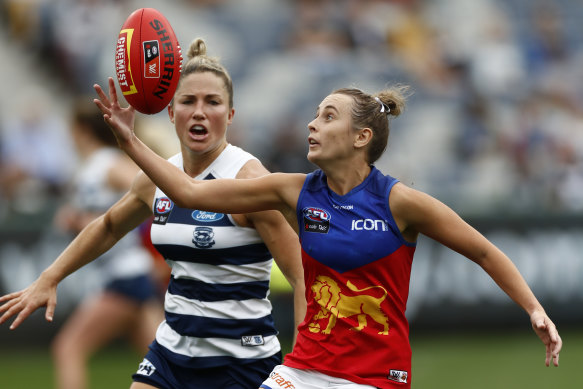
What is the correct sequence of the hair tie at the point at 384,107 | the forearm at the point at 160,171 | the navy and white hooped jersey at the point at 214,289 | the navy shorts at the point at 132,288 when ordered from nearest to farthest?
the forearm at the point at 160,171
the hair tie at the point at 384,107
the navy and white hooped jersey at the point at 214,289
the navy shorts at the point at 132,288

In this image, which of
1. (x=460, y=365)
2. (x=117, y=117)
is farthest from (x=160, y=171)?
(x=460, y=365)

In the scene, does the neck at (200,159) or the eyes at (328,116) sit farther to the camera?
the neck at (200,159)

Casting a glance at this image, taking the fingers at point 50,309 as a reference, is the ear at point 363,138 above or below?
above

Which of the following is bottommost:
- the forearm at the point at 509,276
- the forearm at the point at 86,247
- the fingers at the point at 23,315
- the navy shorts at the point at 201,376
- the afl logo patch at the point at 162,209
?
the navy shorts at the point at 201,376

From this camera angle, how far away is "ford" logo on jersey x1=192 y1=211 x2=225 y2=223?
464 centimetres

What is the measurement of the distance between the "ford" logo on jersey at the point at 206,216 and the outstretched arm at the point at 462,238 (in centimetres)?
90

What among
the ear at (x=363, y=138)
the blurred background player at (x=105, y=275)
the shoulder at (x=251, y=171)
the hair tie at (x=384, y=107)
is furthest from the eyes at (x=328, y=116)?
the blurred background player at (x=105, y=275)

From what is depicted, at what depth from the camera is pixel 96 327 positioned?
22.8 feet

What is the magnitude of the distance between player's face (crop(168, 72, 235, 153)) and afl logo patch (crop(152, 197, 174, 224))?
0.29 metres

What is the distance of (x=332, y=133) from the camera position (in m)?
4.34

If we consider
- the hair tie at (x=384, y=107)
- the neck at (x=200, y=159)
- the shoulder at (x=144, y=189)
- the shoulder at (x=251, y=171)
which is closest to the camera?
the hair tie at (x=384, y=107)

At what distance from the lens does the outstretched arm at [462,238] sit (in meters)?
4.14

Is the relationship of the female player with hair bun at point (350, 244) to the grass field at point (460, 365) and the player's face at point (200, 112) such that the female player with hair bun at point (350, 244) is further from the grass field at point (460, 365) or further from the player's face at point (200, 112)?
the grass field at point (460, 365)

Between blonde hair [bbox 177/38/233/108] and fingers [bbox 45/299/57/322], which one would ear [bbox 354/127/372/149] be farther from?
fingers [bbox 45/299/57/322]
